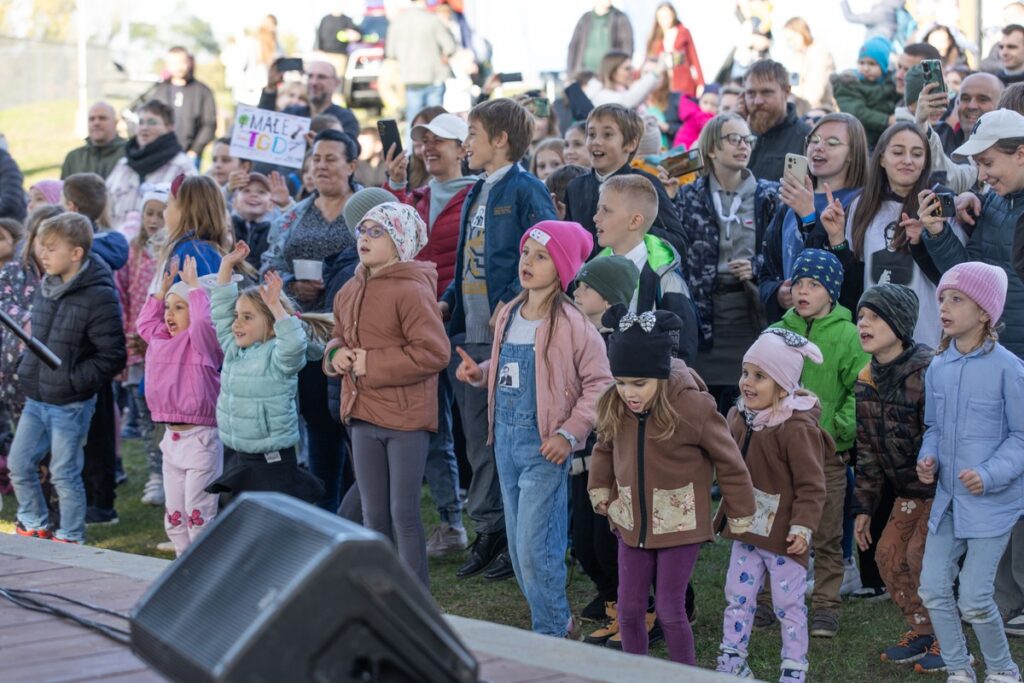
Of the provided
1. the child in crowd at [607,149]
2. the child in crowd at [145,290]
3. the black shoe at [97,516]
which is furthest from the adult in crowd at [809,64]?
the black shoe at [97,516]

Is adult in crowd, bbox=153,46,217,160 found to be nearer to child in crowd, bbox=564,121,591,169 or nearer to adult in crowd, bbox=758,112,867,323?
child in crowd, bbox=564,121,591,169

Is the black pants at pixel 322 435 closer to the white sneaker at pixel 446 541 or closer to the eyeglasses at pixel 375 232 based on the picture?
the white sneaker at pixel 446 541

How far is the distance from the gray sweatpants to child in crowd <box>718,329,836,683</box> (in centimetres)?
141

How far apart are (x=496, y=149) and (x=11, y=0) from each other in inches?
891

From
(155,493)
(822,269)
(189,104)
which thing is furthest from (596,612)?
(189,104)

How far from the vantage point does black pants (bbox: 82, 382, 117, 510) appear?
27.9 ft

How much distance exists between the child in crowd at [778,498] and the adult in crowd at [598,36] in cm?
1013

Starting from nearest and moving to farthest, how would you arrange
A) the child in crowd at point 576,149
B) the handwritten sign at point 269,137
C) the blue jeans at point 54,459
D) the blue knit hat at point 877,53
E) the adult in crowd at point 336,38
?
the blue jeans at point 54,459 < the child in crowd at point 576,149 < the handwritten sign at point 269,137 < the blue knit hat at point 877,53 < the adult in crowd at point 336,38

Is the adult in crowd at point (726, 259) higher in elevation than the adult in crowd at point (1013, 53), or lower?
lower

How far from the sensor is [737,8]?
50.6 feet

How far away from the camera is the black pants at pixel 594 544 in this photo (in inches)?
237

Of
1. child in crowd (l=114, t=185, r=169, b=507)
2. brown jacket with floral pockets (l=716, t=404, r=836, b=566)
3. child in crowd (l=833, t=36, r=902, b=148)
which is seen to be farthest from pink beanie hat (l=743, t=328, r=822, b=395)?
child in crowd (l=833, t=36, r=902, b=148)

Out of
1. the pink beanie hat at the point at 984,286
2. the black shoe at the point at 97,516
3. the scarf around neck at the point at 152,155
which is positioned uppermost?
the pink beanie hat at the point at 984,286

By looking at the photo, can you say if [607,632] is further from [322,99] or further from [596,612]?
[322,99]
